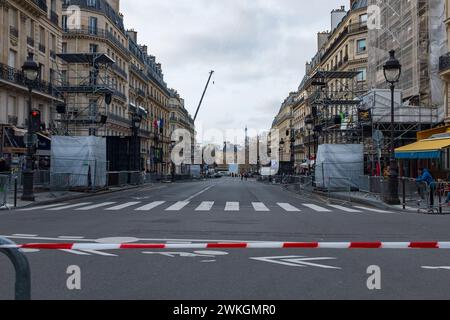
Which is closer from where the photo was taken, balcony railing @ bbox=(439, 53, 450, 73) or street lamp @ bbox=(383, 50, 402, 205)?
street lamp @ bbox=(383, 50, 402, 205)

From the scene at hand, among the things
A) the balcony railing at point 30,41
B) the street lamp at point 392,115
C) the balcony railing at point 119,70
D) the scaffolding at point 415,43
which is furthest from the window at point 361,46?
the street lamp at point 392,115

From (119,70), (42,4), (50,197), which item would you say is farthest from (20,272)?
(119,70)

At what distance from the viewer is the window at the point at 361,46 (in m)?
54.2

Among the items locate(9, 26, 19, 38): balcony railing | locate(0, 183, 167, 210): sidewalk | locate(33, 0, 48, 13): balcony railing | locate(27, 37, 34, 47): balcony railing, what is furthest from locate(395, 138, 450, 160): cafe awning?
locate(33, 0, 48, 13): balcony railing

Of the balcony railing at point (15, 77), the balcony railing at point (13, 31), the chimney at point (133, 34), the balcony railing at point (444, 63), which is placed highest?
the chimney at point (133, 34)

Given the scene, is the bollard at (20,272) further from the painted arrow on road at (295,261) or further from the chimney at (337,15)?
the chimney at (337,15)

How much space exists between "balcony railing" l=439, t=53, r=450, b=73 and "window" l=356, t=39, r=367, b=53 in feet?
88.8

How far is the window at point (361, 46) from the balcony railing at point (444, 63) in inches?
1065

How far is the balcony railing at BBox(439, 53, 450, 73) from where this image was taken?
27.1 m

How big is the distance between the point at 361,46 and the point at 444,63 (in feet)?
91.6

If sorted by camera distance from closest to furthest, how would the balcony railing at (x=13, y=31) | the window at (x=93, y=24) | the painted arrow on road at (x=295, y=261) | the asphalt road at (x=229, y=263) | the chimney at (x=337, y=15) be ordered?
1. the asphalt road at (x=229, y=263)
2. the painted arrow on road at (x=295, y=261)
3. the balcony railing at (x=13, y=31)
4. the window at (x=93, y=24)
5. the chimney at (x=337, y=15)

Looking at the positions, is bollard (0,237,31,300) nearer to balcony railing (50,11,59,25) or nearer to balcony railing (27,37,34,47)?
balcony railing (27,37,34,47)

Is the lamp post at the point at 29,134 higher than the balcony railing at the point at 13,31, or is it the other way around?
the balcony railing at the point at 13,31
